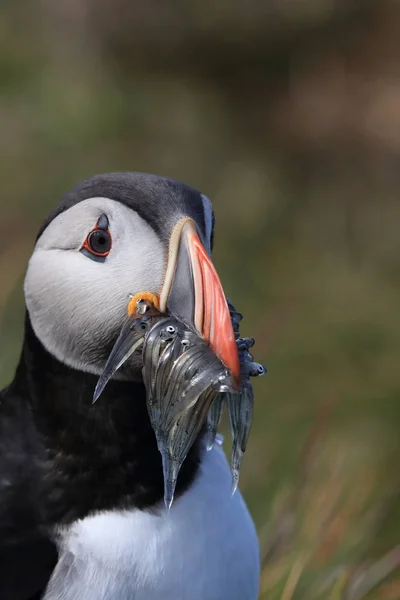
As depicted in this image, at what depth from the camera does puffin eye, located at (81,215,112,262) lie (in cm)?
194

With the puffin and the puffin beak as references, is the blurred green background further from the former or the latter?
the puffin beak

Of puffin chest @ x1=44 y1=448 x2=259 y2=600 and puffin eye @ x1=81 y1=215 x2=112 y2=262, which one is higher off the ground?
puffin eye @ x1=81 y1=215 x2=112 y2=262

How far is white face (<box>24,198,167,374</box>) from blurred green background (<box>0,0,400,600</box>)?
1.12 metres

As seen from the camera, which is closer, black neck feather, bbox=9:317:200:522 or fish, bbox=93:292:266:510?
fish, bbox=93:292:266:510

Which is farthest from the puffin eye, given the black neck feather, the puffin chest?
the puffin chest

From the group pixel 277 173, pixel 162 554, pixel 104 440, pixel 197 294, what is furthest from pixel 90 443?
pixel 277 173

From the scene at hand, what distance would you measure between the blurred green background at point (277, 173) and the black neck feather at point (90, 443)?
830mm

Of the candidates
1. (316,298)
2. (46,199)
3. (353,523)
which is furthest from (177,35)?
(353,523)

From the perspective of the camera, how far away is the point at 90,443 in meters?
2.15

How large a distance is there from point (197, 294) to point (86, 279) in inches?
9.2

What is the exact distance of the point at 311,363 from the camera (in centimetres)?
544

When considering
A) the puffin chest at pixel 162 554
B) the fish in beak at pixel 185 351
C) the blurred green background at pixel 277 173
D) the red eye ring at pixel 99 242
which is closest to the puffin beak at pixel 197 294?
the fish in beak at pixel 185 351

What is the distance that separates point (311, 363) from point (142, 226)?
3590 millimetres

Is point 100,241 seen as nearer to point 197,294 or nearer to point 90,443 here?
point 197,294
